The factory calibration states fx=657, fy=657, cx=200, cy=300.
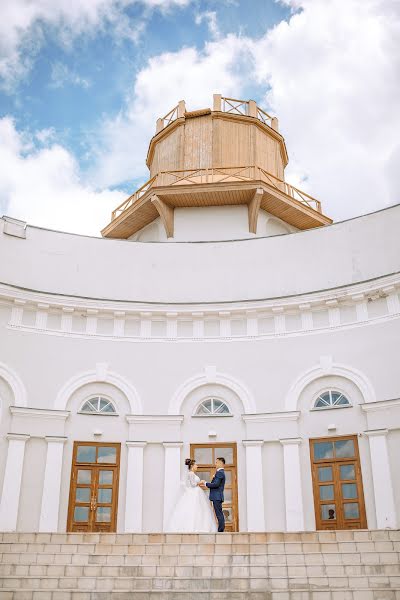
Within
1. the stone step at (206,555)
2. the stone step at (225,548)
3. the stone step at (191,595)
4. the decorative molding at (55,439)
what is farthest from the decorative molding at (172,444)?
the stone step at (191,595)

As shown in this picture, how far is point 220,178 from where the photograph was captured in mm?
20172

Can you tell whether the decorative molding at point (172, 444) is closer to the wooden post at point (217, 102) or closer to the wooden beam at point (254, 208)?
the wooden beam at point (254, 208)

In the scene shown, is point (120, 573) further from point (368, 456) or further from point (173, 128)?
point (173, 128)

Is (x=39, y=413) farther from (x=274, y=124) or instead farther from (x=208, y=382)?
(x=274, y=124)

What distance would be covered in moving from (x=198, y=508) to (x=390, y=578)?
397 cm

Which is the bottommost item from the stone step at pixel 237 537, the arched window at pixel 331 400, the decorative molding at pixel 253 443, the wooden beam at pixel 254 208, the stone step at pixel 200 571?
the stone step at pixel 200 571

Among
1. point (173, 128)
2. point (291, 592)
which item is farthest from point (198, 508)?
point (173, 128)

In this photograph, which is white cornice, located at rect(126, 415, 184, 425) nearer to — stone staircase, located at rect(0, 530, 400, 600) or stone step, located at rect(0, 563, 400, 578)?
stone staircase, located at rect(0, 530, 400, 600)

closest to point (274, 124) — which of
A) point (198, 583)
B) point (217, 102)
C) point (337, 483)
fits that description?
point (217, 102)

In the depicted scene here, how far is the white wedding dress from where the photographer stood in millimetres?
11797

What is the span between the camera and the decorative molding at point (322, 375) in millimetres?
15500

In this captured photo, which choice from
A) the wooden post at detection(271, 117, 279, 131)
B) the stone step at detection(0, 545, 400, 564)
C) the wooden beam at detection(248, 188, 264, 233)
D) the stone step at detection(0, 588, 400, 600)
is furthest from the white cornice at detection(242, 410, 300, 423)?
the wooden post at detection(271, 117, 279, 131)

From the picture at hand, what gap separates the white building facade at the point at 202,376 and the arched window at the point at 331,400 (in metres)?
0.07

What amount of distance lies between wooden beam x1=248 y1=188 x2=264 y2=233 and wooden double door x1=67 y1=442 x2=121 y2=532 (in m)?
7.73
